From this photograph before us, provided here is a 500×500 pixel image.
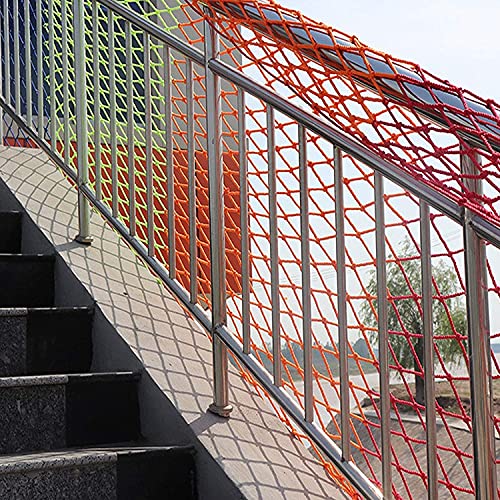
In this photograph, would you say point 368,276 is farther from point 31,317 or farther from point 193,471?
point 31,317

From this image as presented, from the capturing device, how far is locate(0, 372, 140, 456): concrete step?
178 centimetres

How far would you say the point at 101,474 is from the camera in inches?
64.1

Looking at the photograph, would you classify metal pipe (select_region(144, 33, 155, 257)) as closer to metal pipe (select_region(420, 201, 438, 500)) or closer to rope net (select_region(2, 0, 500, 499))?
rope net (select_region(2, 0, 500, 499))

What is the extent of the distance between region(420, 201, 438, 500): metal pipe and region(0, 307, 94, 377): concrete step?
1001 millimetres

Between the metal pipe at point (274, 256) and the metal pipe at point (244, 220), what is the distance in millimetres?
70

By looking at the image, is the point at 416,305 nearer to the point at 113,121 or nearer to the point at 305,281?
the point at 305,281

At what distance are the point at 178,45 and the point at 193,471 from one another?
871mm

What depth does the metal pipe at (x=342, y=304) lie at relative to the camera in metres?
1.46

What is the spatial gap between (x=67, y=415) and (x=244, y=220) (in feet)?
1.76

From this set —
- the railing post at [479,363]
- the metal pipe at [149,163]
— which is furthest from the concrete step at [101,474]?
the railing post at [479,363]

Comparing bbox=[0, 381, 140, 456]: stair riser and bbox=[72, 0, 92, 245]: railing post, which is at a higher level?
bbox=[72, 0, 92, 245]: railing post

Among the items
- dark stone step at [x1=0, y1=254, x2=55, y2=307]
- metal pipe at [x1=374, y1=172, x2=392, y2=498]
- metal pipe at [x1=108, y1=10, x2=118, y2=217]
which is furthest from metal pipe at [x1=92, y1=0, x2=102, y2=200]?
metal pipe at [x1=374, y1=172, x2=392, y2=498]

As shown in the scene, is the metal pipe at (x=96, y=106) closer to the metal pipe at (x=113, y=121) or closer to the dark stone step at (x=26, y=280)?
the metal pipe at (x=113, y=121)

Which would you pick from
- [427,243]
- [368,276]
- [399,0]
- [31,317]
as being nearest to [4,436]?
[31,317]
